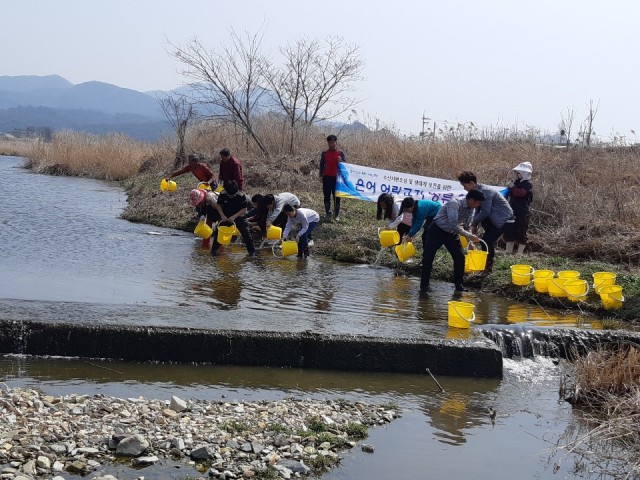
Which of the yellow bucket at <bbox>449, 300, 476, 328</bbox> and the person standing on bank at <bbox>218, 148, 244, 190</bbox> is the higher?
the person standing on bank at <bbox>218, 148, 244, 190</bbox>

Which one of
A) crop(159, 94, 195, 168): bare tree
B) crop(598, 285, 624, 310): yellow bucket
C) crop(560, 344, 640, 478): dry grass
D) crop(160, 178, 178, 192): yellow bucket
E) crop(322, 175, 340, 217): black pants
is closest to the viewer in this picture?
crop(560, 344, 640, 478): dry grass

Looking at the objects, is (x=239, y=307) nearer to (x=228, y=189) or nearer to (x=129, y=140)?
(x=228, y=189)

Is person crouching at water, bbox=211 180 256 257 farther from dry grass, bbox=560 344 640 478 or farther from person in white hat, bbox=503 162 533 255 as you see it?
dry grass, bbox=560 344 640 478

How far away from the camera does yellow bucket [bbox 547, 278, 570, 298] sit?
36.0 feet

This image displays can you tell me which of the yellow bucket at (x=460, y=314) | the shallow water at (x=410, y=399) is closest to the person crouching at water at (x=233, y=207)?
the yellow bucket at (x=460, y=314)

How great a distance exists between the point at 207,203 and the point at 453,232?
5.21 metres

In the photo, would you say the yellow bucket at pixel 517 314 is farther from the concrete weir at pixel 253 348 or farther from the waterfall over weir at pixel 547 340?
the concrete weir at pixel 253 348

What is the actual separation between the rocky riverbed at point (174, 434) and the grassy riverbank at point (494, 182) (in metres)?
5.73

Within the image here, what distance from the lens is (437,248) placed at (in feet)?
36.6

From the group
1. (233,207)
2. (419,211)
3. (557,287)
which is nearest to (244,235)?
(233,207)

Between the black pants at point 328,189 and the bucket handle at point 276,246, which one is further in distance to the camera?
the black pants at point 328,189

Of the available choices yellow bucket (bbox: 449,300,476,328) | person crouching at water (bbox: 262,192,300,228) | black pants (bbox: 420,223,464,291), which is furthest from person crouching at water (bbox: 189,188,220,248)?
yellow bucket (bbox: 449,300,476,328)

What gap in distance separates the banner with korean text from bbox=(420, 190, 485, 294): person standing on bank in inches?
235

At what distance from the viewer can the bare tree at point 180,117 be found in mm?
29109
